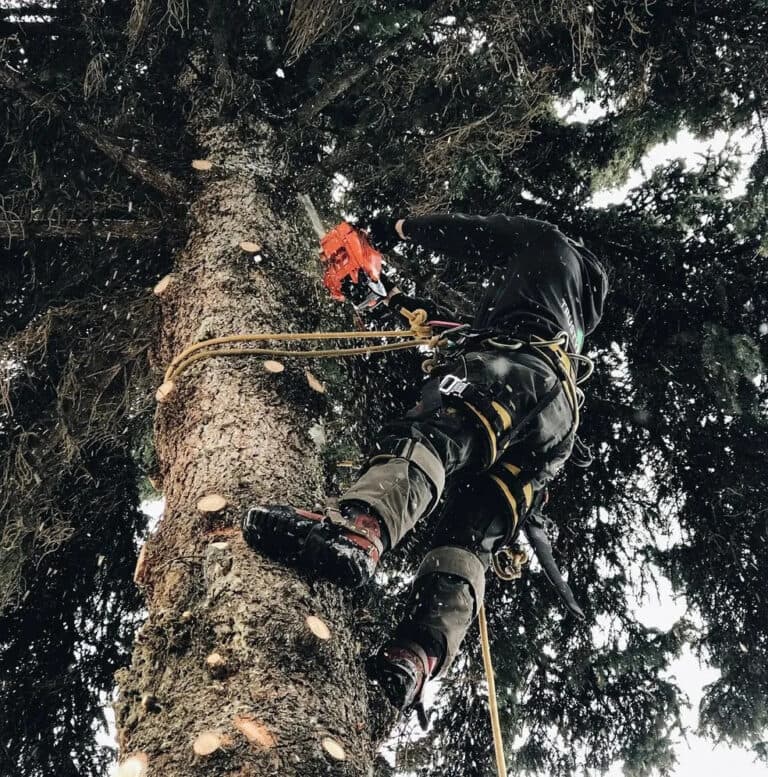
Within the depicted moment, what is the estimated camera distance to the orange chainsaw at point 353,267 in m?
3.04

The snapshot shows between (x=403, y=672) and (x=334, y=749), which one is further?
(x=403, y=672)

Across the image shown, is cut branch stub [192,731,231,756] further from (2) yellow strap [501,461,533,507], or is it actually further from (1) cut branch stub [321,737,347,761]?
(2) yellow strap [501,461,533,507]

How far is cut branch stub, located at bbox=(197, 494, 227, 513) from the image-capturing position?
1976 millimetres

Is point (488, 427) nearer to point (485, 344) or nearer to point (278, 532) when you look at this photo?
point (485, 344)

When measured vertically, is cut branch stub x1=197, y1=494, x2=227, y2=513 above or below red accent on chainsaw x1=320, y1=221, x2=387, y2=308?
below

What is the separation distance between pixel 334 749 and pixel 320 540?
0.46 metres

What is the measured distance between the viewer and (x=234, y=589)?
1.75m

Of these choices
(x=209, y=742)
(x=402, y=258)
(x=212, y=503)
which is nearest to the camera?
(x=209, y=742)

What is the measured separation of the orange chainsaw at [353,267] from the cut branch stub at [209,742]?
193 centimetres

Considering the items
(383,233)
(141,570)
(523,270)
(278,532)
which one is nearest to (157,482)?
(141,570)

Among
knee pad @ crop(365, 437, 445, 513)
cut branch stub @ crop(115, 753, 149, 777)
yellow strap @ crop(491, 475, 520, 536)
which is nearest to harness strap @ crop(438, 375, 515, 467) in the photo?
knee pad @ crop(365, 437, 445, 513)

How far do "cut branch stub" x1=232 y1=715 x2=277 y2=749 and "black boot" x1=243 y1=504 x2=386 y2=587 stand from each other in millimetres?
398

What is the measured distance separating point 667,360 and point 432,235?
1.40 meters

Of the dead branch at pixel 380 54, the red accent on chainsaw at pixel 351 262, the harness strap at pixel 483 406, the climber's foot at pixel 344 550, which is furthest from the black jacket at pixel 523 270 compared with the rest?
the climber's foot at pixel 344 550
